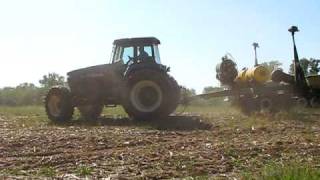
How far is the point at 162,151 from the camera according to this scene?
30.7ft

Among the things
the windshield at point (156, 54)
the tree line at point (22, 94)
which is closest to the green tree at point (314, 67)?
the windshield at point (156, 54)

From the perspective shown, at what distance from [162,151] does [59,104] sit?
936cm

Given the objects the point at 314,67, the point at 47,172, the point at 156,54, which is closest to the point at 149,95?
the point at 156,54

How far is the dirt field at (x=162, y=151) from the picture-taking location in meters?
7.68

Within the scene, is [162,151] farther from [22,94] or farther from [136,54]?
[22,94]

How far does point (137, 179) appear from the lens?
7090 mm

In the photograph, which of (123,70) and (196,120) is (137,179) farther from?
(123,70)

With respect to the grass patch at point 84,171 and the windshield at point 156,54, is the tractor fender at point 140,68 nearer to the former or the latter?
the windshield at point 156,54

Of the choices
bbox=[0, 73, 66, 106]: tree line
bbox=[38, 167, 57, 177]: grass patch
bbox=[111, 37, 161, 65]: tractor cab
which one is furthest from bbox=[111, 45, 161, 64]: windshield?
bbox=[0, 73, 66, 106]: tree line

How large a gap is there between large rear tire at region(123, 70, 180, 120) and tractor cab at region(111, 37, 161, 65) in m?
1.10

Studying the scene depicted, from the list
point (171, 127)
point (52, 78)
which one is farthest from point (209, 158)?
point (52, 78)

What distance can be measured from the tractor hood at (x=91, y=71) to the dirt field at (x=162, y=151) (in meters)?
4.46

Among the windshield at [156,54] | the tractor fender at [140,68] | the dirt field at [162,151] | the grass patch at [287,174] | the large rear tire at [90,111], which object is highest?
the windshield at [156,54]

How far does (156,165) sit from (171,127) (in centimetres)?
602
